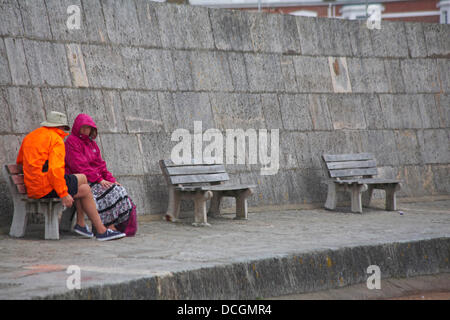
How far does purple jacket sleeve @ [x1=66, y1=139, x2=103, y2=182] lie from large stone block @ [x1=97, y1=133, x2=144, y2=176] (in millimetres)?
1064

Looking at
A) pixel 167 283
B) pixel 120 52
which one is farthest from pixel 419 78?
pixel 167 283

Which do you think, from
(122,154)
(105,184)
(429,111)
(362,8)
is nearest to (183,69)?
(122,154)

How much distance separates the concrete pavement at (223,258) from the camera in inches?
197

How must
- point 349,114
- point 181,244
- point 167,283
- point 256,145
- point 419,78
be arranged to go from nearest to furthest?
point 167,283, point 181,244, point 256,145, point 349,114, point 419,78

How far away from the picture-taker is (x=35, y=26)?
28.6 feet

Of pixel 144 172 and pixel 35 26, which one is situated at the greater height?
pixel 35 26

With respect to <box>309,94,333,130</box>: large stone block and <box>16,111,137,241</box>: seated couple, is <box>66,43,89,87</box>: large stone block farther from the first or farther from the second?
<box>309,94,333,130</box>: large stone block

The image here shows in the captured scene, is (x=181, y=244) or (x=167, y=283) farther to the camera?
(x=181, y=244)

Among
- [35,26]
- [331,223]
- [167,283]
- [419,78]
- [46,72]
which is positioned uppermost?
[35,26]

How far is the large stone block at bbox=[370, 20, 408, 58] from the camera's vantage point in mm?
11938

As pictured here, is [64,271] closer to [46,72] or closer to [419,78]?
[46,72]

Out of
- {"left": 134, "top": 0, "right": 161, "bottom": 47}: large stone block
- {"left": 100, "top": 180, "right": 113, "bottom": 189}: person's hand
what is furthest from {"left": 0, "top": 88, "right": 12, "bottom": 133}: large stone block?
{"left": 134, "top": 0, "right": 161, "bottom": 47}: large stone block

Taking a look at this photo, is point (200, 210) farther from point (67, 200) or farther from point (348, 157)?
point (348, 157)

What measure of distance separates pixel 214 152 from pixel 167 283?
192 inches
